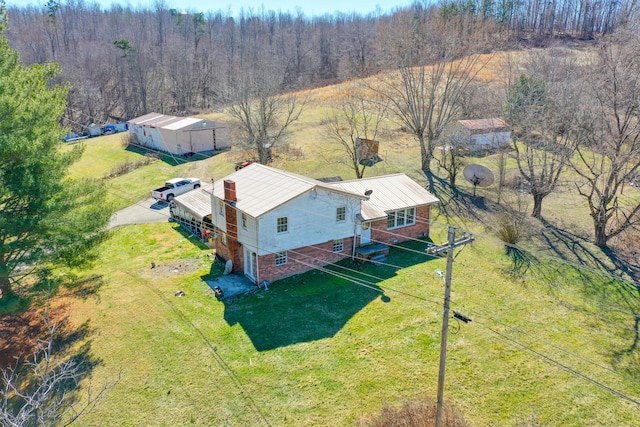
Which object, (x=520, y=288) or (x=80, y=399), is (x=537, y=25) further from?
(x=80, y=399)

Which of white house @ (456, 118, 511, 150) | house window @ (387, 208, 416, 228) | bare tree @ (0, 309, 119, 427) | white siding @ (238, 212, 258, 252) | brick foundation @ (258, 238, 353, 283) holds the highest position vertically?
white house @ (456, 118, 511, 150)

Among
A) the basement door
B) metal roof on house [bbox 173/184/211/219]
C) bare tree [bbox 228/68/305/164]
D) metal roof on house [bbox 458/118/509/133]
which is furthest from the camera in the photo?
metal roof on house [bbox 458/118/509/133]

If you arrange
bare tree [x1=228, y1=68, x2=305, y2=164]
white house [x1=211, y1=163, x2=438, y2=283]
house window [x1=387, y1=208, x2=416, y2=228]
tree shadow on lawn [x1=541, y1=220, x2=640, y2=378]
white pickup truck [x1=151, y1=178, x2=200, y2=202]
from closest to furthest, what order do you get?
tree shadow on lawn [x1=541, y1=220, x2=640, y2=378] → white house [x1=211, y1=163, x2=438, y2=283] → house window [x1=387, y1=208, x2=416, y2=228] → white pickup truck [x1=151, y1=178, x2=200, y2=202] → bare tree [x1=228, y1=68, x2=305, y2=164]

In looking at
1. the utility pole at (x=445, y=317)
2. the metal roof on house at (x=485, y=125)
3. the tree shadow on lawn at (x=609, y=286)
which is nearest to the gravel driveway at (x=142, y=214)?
the utility pole at (x=445, y=317)

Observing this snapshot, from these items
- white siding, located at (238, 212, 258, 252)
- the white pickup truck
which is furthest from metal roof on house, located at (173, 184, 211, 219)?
white siding, located at (238, 212, 258, 252)

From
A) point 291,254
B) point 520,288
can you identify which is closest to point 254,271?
point 291,254

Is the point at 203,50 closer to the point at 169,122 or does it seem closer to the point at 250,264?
the point at 169,122

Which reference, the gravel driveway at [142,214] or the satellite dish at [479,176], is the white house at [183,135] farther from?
the satellite dish at [479,176]

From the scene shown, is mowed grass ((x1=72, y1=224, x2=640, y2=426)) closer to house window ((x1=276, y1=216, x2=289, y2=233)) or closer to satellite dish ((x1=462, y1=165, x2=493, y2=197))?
house window ((x1=276, y1=216, x2=289, y2=233))
